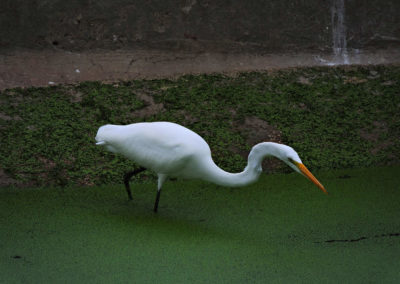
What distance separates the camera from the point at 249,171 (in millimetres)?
2436

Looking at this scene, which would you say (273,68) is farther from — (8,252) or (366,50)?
(8,252)

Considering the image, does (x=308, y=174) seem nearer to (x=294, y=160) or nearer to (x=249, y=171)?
(x=294, y=160)

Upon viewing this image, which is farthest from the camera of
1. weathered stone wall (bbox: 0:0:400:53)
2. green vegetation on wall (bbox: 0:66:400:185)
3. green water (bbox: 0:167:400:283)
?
weathered stone wall (bbox: 0:0:400:53)

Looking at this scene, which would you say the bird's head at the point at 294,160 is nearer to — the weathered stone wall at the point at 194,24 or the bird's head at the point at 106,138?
the bird's head at the point at 106,138

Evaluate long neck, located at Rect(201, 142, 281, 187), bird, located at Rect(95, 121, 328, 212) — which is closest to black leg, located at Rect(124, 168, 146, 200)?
bird, located at Rect(95, 121, 328, 212)

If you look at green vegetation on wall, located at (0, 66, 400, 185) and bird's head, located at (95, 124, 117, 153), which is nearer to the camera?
bird's head, located at (95, 124, 117, 153)

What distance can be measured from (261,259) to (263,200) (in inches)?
24.7

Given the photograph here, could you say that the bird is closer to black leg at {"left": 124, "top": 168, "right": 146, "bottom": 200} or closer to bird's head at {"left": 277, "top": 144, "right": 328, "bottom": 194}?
bird's head at {"left": 277, "top": 144, "right": 328, "bottom": 194}

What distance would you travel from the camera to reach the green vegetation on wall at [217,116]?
3172 mm

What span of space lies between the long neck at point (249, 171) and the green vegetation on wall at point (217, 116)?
685 millimetres

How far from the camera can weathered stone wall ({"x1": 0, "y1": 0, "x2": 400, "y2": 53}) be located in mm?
4312

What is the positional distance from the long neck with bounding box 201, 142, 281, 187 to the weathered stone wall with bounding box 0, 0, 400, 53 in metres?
2.21

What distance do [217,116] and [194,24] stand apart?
3.77ft

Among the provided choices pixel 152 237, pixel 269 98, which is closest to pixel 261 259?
pixel 152 237
